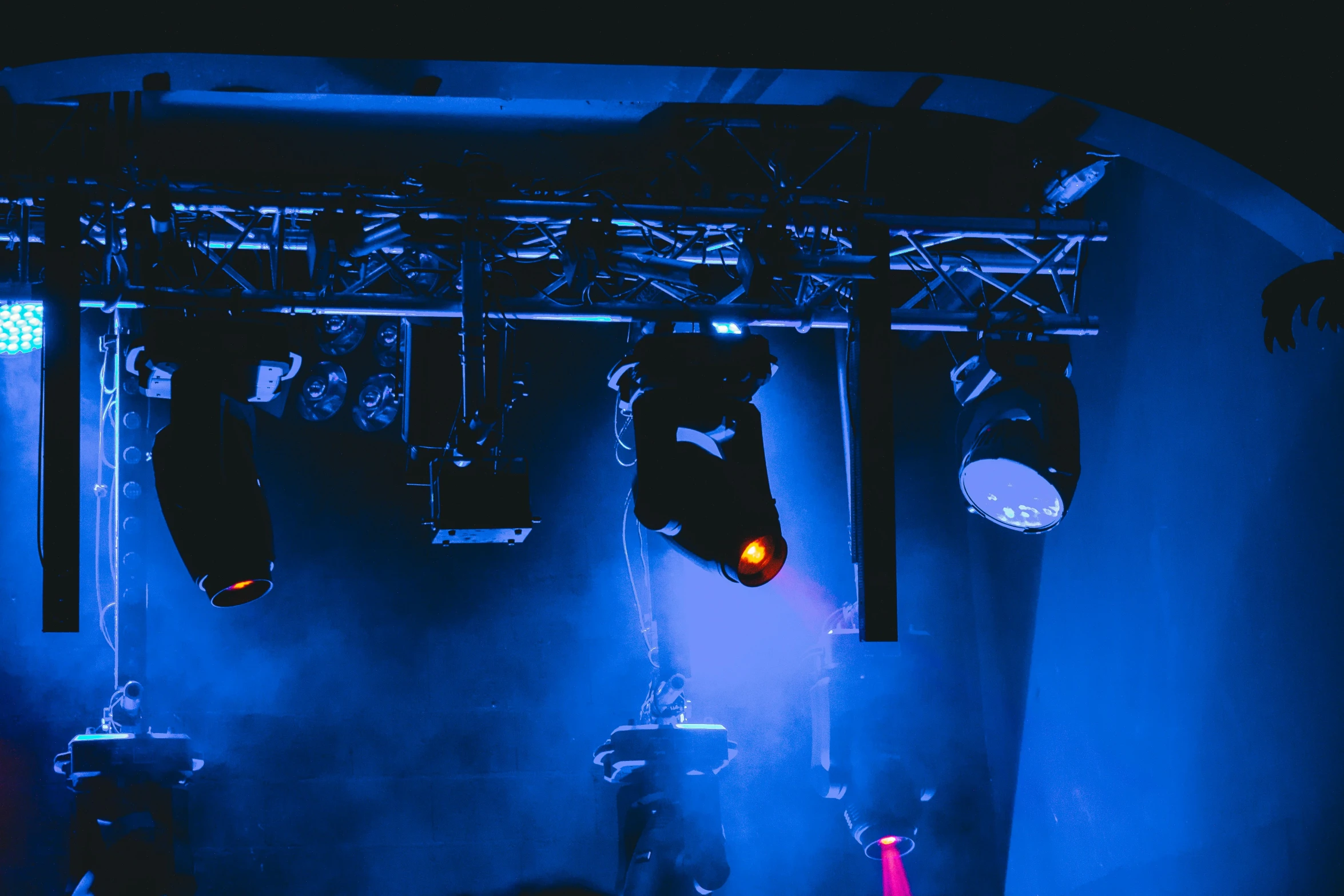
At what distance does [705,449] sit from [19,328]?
3.38 metres

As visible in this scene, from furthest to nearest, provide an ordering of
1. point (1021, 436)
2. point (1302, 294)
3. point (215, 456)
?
point (1021, 436), point (215, 456), point (1302, 294)

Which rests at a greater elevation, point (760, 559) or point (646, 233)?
point (646, 233)

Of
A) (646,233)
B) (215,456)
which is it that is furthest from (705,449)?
(215,456)

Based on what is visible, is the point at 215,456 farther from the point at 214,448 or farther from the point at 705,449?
the point at 705,449

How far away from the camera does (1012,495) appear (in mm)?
3576

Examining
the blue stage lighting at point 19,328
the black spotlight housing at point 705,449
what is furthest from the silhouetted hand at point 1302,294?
the blue stage lighting at point 19,328

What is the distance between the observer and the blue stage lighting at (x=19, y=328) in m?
4.65

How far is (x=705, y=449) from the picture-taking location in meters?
3.30

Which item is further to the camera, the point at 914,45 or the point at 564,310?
the point at 564,310

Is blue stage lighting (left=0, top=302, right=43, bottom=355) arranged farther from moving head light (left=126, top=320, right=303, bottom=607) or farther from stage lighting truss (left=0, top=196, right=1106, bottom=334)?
moving head light (left=126, top=320, right=303, bottom=607)

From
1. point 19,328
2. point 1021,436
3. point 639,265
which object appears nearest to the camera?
point 1021,436

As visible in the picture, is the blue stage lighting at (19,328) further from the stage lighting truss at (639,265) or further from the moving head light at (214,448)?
the moving head light at (214,448)

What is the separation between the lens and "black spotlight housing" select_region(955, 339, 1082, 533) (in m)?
3.42

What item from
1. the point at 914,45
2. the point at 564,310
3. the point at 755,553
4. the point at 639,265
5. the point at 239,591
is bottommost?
the point at 239,591
